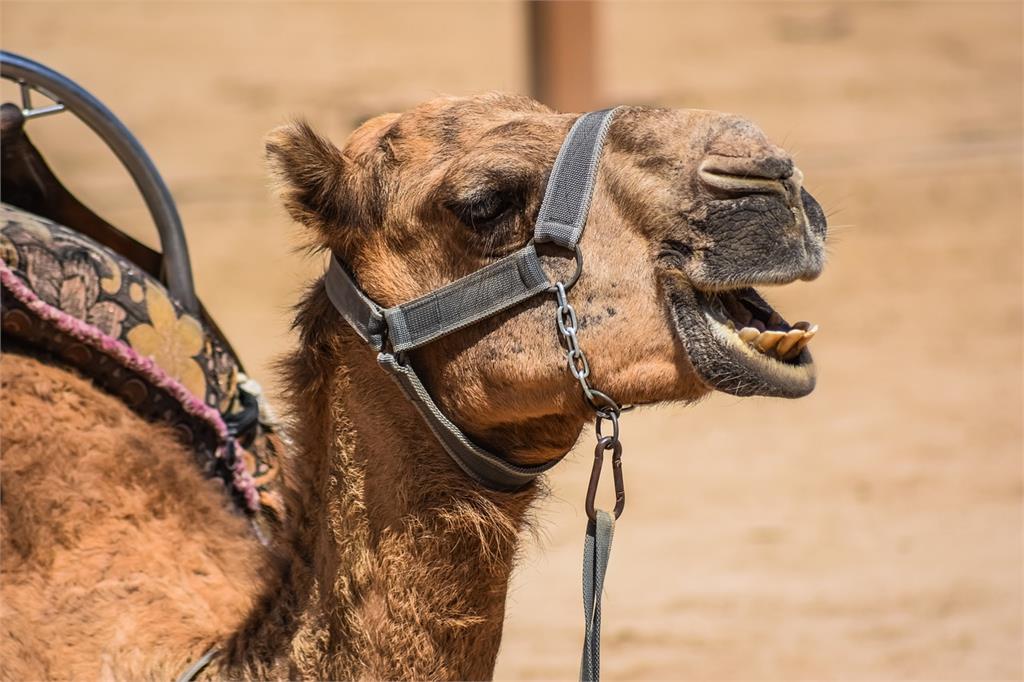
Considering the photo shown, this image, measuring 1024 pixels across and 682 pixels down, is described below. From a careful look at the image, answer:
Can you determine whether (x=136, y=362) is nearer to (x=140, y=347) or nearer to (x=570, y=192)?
(x=140, y=347)

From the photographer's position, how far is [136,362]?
3092mm

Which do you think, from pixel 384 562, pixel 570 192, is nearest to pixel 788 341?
pixel 570 192

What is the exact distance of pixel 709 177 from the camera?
2344mm

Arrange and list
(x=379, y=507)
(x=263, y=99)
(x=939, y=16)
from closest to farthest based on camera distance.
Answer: (x=379, y=507)
(x=263, y=99)
(x=939, y=16)

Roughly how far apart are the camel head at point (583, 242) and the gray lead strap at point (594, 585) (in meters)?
0.20

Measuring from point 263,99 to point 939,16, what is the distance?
30.3 feet

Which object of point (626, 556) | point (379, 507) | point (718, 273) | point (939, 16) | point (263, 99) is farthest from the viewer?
point (939, 16)

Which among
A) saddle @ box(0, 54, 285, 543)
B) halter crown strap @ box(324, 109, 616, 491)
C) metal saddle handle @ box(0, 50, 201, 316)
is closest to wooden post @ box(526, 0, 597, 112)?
metal saddle handle @ box(0, 50, 201, 316)

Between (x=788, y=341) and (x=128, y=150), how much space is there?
195 cm

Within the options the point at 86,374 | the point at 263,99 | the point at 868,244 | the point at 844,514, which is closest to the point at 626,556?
the point at 844,514

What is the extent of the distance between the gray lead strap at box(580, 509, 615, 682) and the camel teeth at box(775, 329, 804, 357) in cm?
43

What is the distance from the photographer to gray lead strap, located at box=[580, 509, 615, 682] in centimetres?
239

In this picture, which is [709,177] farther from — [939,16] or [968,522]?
[939,16]

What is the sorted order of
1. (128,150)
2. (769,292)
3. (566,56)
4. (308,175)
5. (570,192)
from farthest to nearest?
(566,56) < (769,292) < (128,150) < (308,175) < (570,192)
